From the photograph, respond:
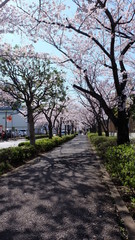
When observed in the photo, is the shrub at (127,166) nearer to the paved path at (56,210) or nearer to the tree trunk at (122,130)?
the paved path at (56,210)

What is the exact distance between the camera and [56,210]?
4105mm

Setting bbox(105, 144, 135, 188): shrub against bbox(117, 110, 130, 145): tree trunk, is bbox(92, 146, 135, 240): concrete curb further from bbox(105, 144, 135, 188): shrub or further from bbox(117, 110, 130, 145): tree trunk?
bbox(117, 110, 130, 145): tree trunk

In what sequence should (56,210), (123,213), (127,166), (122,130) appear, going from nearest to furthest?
(123,213) → (56,210) → (127,166) → (122,130)

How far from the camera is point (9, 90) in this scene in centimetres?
1391

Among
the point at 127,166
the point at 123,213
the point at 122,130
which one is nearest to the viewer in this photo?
the point at 123,213

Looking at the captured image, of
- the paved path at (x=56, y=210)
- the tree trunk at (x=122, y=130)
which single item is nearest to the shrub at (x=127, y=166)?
the paved path at (x=56, y=210)

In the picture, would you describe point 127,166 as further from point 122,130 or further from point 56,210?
point 122,130

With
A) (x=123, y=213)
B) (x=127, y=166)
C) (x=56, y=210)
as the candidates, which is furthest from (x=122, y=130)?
(x=56, y=210)

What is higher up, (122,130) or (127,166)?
(122,130)

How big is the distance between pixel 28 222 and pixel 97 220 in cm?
113

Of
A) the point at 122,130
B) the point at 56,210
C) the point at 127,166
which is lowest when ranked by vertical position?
the point at 56,210

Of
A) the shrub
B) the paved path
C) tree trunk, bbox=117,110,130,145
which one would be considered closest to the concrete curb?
the paved path

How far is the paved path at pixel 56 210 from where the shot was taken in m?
3.15

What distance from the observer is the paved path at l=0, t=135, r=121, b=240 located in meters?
3.15
